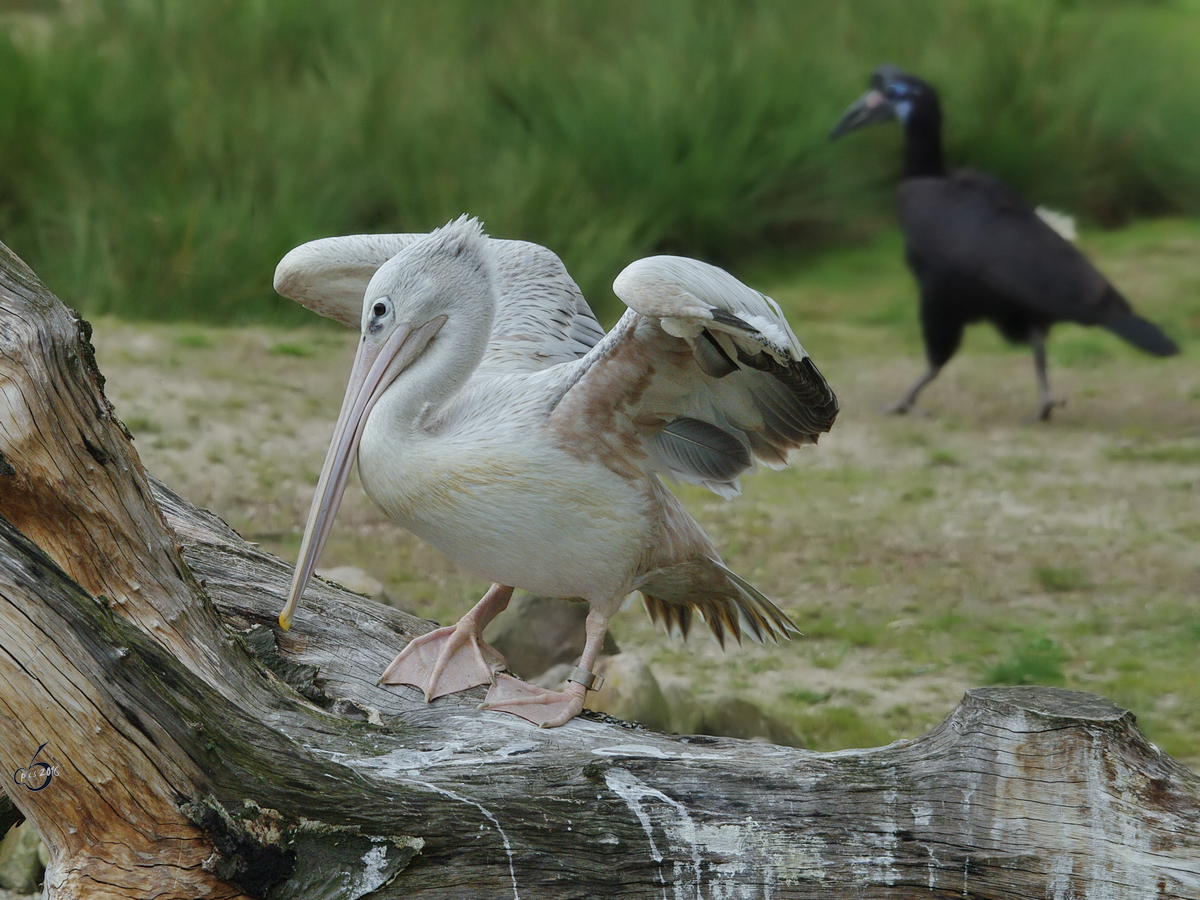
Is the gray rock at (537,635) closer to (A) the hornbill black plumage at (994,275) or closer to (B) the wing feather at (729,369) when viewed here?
(B) the wing feather at (729,369)

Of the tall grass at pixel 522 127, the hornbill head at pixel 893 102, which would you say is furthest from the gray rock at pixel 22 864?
the hornbill head at pixel 893 102

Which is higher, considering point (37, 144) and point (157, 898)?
point (37, 144)

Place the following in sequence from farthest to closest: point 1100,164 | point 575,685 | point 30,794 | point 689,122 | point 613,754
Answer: point 1100,164 < point 689,122 < point 575,685 < point 613,754 < point 30,794

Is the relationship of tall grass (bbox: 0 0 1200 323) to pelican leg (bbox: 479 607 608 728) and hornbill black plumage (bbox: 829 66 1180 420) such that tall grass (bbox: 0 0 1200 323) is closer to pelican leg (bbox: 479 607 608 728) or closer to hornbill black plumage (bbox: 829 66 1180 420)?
hornbill black plumage (bbox: 829 66 1180 420)

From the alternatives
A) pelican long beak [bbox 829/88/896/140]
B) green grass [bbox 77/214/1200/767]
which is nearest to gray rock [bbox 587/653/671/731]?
green grass [bbox 77/214/1200/767]

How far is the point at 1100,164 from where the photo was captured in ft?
35.5

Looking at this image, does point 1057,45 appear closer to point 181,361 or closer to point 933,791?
point 181,361

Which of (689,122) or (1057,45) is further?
(1057,45)

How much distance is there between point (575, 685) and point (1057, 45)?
999 cm

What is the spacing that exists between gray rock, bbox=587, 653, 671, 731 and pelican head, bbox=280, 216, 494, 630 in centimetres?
124

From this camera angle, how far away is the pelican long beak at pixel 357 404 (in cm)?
261

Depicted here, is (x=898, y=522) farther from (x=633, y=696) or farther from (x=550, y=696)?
(x=550, y=696)

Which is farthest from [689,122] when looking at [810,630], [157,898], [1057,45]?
[157,898]

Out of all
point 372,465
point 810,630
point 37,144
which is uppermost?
point 37,144
